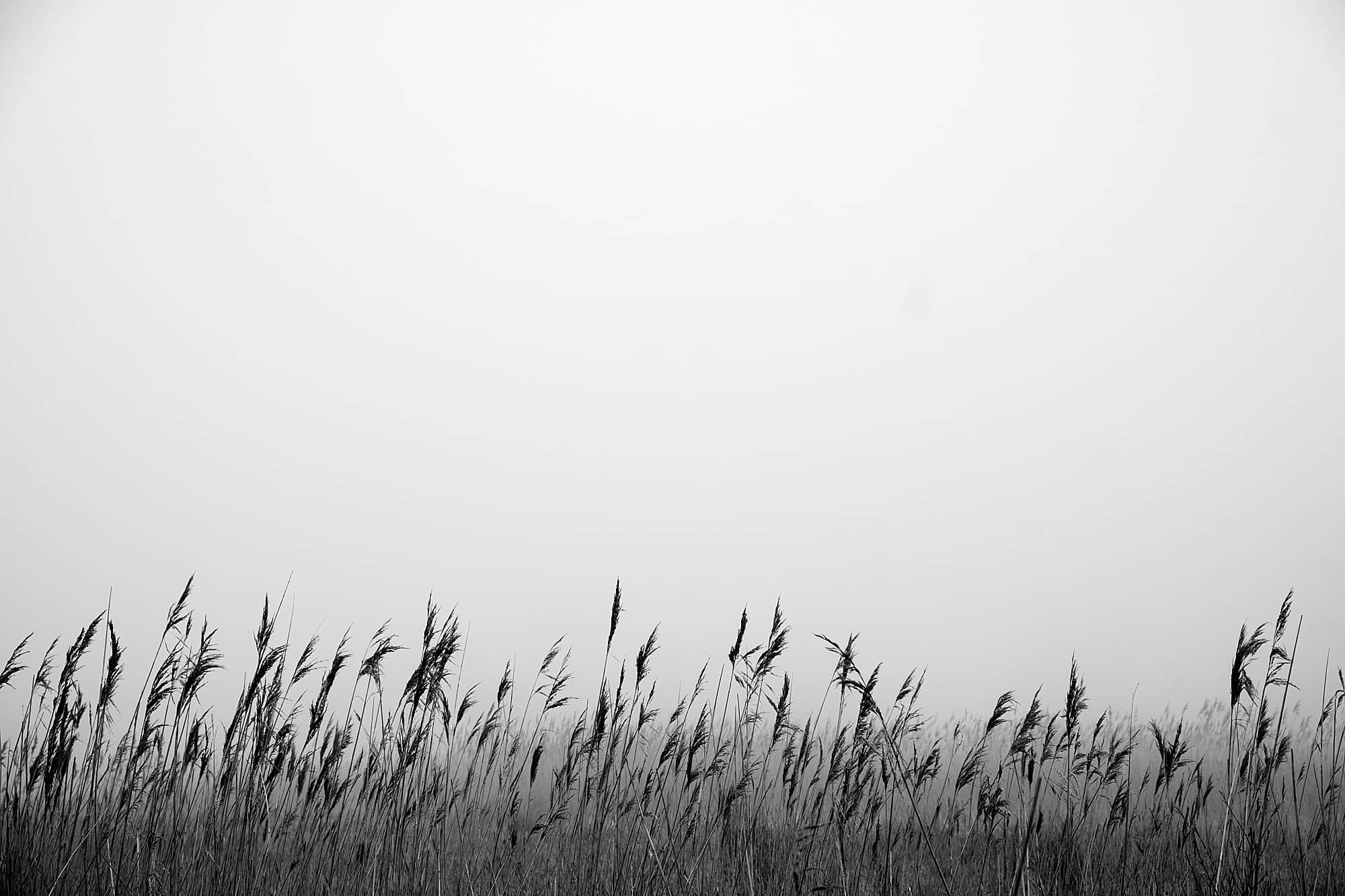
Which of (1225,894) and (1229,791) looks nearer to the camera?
(1229,791)

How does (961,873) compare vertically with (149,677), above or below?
below

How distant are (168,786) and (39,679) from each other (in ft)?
4.00

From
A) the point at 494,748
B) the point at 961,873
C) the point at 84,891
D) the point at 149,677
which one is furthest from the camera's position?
the point at 961,873

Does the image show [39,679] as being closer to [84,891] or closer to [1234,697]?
[84,891]

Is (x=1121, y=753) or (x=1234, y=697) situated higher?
(x=1234, y=697)

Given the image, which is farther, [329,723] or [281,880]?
[329,723]

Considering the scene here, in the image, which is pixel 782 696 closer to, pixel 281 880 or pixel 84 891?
pixel 281 880

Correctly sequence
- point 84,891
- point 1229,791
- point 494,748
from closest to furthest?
point 1229,791, point 84,891, point 494,748

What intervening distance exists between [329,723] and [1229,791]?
5.57 meters

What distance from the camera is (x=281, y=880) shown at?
4.07 m

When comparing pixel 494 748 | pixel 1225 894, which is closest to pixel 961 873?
pixel 1225 894

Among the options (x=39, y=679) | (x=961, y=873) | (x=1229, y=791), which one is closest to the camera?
(x=1229, y=791)

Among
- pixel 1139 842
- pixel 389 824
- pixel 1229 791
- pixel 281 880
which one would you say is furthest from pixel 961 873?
pixel 281 880

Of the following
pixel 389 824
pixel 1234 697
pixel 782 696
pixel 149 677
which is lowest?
→ pixel 389 824
